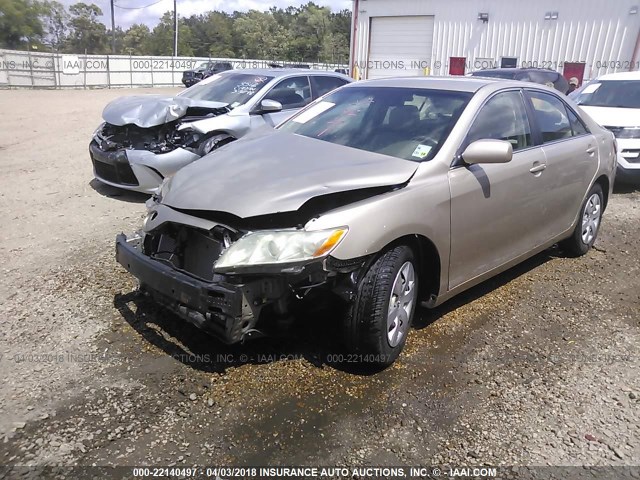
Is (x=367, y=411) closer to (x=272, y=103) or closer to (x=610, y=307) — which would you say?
(x=610, y=307)

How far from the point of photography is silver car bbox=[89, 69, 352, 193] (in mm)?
6469

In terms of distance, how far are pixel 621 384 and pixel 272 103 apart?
17.4 feet

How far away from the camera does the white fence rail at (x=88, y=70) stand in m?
28.7

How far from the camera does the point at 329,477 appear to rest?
2480 mm

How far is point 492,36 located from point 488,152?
19.7 m

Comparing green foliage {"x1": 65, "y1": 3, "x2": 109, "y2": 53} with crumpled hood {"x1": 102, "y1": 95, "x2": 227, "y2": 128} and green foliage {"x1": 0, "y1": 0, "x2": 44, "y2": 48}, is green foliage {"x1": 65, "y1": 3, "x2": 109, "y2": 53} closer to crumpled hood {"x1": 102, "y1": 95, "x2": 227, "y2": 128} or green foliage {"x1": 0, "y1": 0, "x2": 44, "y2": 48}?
green foliage {"x1": 0, "y1": 0, "x2": 44, "y2": 48}

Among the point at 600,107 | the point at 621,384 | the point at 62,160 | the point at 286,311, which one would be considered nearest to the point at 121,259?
the point at 286,311

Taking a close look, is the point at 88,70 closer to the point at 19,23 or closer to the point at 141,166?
the point at 19,23

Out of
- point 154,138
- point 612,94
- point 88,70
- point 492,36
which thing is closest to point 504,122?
point 154,138

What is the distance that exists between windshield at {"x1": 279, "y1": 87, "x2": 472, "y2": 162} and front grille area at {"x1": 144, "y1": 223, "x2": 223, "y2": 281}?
1.26 meters

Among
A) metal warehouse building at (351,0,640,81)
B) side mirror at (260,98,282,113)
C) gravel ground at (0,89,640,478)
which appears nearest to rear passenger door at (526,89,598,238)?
gravel ground at (0,89,640,478)

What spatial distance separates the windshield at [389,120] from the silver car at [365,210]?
13mm

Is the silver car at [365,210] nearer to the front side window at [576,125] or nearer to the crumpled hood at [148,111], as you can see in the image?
the front side window at [576,125]

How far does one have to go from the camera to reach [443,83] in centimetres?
413
